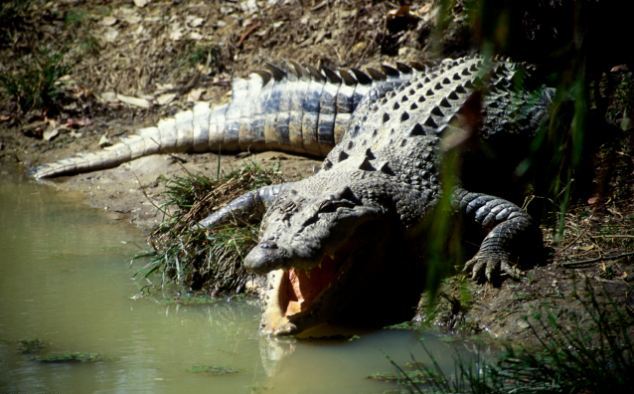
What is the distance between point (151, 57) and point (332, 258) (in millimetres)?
6009

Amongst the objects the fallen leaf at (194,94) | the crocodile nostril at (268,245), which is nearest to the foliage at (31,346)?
the crocodile nostril at (268,245)

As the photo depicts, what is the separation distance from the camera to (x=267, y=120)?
866 cm

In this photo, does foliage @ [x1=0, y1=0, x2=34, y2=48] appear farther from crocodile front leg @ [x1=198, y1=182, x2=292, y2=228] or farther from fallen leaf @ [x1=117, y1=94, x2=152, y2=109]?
crocodile front leg @ [x1=198, y1=182, x2=292, y2=228]

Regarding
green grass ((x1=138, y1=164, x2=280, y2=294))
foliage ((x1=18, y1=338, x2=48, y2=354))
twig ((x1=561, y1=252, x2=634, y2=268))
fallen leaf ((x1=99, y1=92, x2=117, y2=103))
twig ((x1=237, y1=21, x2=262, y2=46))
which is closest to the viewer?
foliage ((x1=18, y1=338, x2=48, y2=354))

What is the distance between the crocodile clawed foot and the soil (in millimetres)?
2591

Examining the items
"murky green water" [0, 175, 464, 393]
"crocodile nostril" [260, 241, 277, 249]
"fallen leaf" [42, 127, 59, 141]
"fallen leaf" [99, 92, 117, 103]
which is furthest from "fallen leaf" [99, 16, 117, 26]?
"crocodile nostril" [260, 241, 277, 249]

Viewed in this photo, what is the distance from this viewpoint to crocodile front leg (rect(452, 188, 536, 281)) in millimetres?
5301

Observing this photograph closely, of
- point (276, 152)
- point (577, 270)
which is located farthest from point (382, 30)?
point (577, 270)

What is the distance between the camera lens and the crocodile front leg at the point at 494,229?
530cm

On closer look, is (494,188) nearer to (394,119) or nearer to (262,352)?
(394,119)

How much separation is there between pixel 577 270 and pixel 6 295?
3.37 metres

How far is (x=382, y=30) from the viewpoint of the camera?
9828 millimetres

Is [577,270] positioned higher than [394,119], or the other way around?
[394,119]

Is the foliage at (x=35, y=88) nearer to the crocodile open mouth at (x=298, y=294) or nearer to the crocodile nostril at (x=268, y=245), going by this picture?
the crocodile open mouth at (x=298, y=294)
